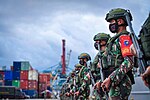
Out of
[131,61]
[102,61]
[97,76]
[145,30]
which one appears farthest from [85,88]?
[145,30]

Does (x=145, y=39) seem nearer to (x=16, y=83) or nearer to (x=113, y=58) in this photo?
(x=113, y=58)

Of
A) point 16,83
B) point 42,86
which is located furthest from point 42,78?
point 16,83

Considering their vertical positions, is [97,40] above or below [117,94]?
above

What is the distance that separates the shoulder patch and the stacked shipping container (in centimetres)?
6468

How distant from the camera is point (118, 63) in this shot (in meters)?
4.16

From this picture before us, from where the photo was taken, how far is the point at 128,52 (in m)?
3.87

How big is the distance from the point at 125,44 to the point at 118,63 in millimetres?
370

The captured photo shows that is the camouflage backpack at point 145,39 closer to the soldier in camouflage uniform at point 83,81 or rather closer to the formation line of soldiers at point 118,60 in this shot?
the formation line of soldiers at point 118,60

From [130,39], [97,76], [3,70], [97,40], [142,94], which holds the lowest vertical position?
[142,94]

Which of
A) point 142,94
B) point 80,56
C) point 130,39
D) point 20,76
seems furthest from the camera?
point 20,76

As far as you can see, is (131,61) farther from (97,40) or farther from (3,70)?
(3,70)

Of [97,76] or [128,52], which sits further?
[97,76]

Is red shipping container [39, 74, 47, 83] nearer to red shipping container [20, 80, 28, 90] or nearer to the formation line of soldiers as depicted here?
red shipping container [20, 80, 28, 90]

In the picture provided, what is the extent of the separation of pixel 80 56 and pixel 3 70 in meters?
67.7
